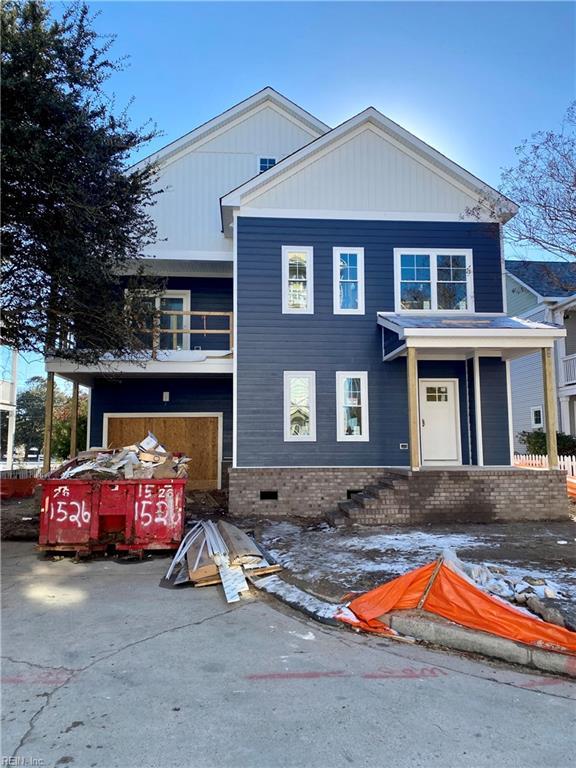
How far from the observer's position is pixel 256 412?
12.4m

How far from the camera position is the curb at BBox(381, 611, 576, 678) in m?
4.33

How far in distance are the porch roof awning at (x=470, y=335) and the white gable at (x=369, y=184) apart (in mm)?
3298

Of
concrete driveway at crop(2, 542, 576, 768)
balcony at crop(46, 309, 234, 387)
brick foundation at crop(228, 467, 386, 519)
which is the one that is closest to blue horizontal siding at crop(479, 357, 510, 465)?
brick foundation at crop(228, 467, 386, 519)

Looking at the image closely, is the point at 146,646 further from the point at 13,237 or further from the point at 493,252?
the point at 493,252

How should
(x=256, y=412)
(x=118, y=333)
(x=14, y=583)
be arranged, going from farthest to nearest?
(x=256, y=412) → (x=118, y=333) → (x=14, y=583)

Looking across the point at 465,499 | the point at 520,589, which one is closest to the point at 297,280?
the point at 465,499

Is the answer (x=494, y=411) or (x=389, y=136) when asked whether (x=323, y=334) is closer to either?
(x=494, y=411)

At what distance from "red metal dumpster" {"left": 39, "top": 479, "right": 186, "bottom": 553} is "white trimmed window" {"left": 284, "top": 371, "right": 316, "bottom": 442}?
4593 mm

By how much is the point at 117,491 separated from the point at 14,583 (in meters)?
1.85

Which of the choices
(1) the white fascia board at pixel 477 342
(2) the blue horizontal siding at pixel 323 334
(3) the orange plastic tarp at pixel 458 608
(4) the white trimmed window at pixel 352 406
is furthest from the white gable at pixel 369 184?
(3) the orange plastic tarp at pixel 458 608

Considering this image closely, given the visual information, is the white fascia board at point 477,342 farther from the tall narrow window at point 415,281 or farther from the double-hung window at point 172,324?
the double-hung window at point 172,324

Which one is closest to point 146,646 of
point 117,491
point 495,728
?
point 495,728

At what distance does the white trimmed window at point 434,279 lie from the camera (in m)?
13.0

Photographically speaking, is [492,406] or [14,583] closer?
[14,583]
